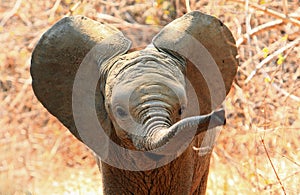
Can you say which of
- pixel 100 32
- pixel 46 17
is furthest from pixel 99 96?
pixel 46 17

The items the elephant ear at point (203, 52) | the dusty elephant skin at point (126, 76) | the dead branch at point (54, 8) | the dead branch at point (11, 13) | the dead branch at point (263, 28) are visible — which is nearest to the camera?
the dusty elephant skin at point (126, 76)

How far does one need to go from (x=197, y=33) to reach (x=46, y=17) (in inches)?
141

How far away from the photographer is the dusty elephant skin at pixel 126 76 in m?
2.69

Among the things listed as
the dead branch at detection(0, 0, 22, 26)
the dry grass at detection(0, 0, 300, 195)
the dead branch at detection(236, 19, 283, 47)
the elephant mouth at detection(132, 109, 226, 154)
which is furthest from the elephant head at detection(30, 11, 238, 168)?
the dead branch at detection(0, 0, 22, 26)

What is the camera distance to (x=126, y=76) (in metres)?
2.58

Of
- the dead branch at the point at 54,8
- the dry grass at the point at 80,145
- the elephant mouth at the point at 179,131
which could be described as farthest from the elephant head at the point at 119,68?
the dead branch at the point at 54,8

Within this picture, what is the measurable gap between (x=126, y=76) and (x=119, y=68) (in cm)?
11

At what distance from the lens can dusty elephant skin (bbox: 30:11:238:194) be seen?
2.69m


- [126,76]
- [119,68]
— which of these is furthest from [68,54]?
[126,76]

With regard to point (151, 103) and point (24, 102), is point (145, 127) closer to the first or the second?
point (151, 103)

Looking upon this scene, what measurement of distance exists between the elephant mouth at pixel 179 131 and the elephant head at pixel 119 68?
222mm

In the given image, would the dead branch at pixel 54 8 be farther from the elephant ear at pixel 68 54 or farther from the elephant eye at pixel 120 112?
the elephant eye at pixel 120 112

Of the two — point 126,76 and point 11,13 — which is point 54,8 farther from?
point 126,76

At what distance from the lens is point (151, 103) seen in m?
2.37
